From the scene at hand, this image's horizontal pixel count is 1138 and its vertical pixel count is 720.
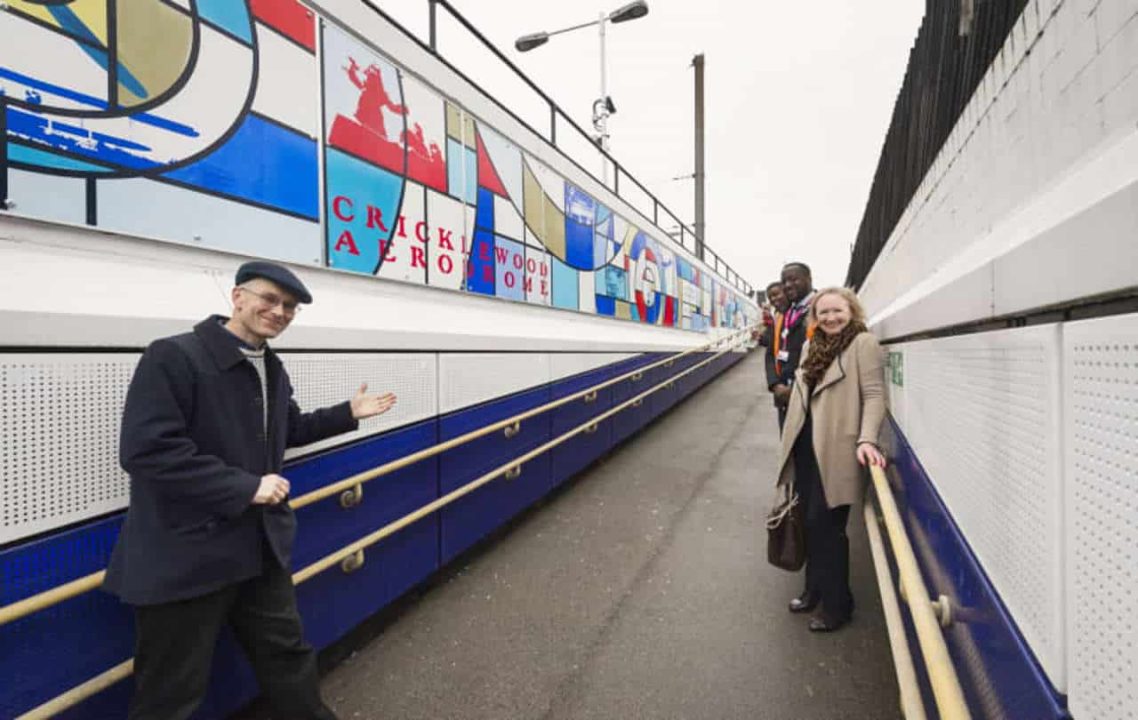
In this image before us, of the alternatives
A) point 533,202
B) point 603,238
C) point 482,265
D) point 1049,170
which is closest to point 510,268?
point 482,265

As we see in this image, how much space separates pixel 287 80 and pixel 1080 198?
9.41 ft

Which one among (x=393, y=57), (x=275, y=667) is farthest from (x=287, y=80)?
(x=275, y=667)

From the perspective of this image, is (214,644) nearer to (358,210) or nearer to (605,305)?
(358,210)

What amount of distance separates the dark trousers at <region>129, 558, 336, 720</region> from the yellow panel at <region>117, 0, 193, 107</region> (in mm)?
1725

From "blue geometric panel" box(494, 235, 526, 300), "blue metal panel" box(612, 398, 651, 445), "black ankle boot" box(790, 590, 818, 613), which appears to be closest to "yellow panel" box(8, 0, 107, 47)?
"blue geometric panel" box(494, 235, 526, 300)

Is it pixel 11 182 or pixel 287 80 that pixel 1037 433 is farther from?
pixel 287 80

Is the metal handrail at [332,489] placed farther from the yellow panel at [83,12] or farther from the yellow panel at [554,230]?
the yellow panel at [83,12]

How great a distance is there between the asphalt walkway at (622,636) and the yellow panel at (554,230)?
2473mm

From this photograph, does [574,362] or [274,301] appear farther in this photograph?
[574,362]

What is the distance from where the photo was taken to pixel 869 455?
2137 millimetres

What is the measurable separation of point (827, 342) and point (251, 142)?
2.78 m

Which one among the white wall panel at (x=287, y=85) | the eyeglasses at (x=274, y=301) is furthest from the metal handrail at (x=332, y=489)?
the white wall panel at (x=287, y=85)

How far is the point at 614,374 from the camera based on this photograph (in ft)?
19.2

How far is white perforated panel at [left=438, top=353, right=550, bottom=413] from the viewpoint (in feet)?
9.96
